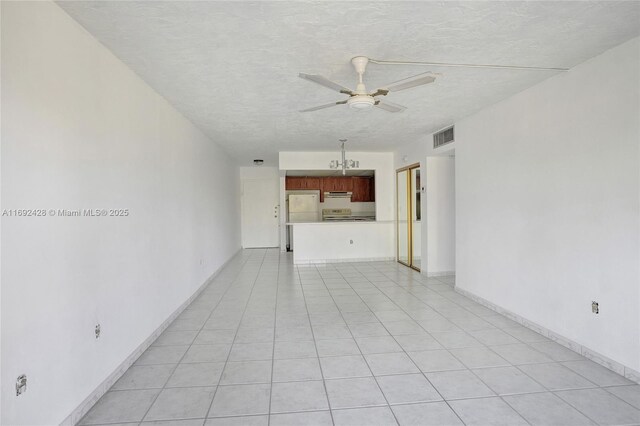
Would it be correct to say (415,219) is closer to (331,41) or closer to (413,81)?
(413,81)

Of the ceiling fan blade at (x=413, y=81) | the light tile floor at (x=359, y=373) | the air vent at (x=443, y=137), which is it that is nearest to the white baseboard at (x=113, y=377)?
the light tile floor at (x=359, y=373)

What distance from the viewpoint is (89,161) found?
2336 mm

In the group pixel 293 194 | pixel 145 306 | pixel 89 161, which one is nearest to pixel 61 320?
pixel 89 161

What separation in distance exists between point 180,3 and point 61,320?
194cm

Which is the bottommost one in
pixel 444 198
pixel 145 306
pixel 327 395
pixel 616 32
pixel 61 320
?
pixel 327 395

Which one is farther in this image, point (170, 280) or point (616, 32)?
point (170, 280)

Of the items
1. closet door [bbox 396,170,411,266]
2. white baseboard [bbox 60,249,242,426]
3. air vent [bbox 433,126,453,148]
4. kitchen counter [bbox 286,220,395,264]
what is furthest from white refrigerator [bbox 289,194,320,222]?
white baseboard [bbox 60,249,242,426]

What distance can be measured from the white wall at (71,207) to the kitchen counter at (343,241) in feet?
13.8

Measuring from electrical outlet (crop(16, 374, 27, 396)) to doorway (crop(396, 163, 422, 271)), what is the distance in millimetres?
6113

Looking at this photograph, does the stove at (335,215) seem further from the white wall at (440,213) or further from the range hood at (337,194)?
the white wall at (440,213)

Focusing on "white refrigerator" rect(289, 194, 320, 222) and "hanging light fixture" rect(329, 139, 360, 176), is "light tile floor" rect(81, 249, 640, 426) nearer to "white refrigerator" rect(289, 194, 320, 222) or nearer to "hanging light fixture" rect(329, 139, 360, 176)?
"hanging light fixture" rect(329, 139, 360, 176)

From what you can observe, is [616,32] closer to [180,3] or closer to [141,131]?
[180,3]

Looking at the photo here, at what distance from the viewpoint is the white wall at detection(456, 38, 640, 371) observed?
2.63 meters

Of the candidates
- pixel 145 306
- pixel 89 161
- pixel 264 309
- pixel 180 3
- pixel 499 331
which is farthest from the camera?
pixel 264 309
